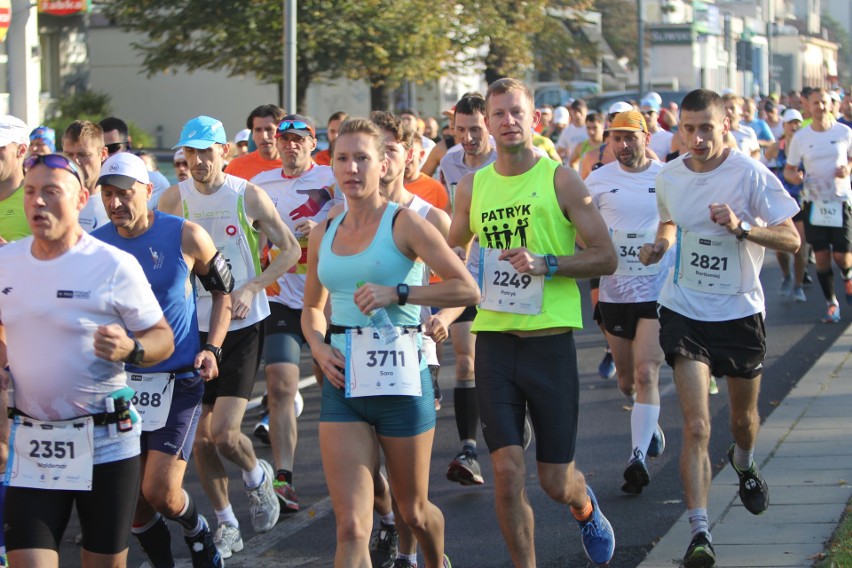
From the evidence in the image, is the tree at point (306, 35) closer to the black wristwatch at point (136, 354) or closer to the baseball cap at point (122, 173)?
the baseball cap at point (122, 173)

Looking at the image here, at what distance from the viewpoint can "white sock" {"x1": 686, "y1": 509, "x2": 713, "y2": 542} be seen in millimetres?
6047

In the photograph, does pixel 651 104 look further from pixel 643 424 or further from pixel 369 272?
pixel 369 272

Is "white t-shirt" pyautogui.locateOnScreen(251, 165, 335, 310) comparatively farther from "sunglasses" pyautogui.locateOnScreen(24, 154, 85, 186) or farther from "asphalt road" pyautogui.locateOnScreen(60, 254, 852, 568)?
"sunglasses" pyautogui.locateOnScreen(24, 154, 85, 186)

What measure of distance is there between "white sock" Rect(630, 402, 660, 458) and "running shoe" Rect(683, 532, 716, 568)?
5.72 ft

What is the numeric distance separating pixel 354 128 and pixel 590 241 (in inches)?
47.7

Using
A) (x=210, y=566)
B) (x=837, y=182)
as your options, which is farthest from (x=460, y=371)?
(x=837, y=182)

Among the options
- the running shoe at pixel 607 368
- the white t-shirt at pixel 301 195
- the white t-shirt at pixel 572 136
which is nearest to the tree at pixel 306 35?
the white t-shirt at pixel 572 136

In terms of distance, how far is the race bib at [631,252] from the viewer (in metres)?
8.36

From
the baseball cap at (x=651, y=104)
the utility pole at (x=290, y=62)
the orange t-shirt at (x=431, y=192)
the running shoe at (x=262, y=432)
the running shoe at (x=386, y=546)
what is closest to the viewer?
the running shoe at (x=386, y=546)

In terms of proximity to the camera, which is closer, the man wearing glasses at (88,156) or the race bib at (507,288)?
the race bib at (507,288)

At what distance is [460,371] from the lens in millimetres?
8336

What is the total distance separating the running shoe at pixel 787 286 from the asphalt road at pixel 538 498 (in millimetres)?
4337

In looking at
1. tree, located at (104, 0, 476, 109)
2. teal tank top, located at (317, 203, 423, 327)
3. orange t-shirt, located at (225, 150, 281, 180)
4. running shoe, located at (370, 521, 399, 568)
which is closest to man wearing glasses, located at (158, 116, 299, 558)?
running shoe, located at (370, 521, 399, 568)

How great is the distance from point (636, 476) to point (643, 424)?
0.35m
